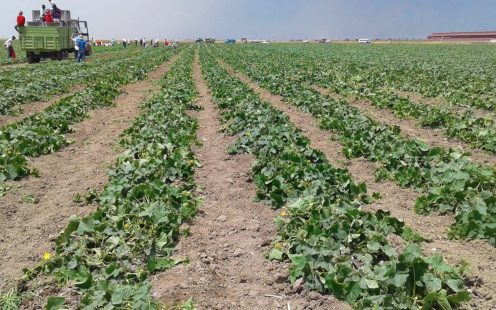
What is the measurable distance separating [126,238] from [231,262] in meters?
1.17

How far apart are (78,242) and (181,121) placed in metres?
5.84

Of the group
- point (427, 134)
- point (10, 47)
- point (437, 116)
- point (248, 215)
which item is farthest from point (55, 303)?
point (10, 47)

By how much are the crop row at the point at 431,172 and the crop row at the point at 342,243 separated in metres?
0.83

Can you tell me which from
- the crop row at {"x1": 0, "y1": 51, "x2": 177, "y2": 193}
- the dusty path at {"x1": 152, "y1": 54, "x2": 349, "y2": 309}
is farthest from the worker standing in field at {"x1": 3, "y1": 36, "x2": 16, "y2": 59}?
the dusty path at {"x1": 152, "y1": 54, "x2": 349, "y2": 309}

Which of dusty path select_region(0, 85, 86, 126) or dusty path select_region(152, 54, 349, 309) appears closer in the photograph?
dusty path select_region(152, 54, 349, 309)

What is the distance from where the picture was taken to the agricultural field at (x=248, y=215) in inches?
148

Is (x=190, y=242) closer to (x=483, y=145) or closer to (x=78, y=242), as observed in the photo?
(x=78, y=242)

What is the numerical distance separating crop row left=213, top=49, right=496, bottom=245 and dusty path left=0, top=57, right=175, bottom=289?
461 centimetres

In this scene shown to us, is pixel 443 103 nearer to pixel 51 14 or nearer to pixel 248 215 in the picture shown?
pixel 248 215

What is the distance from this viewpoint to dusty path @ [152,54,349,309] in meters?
Result: 3.81

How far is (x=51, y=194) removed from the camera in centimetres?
631

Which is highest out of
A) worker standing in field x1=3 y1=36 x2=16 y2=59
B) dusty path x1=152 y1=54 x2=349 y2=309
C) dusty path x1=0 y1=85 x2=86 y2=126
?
worker standing in field x1=3 y1=36 x2=16 y2=59

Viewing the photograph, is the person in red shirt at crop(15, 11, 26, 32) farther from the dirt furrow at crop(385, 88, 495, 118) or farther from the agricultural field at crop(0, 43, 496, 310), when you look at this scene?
the dirt furrow at crop(385, 88, 495, 118)

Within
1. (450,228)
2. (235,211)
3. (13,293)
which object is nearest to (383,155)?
(450,228)
